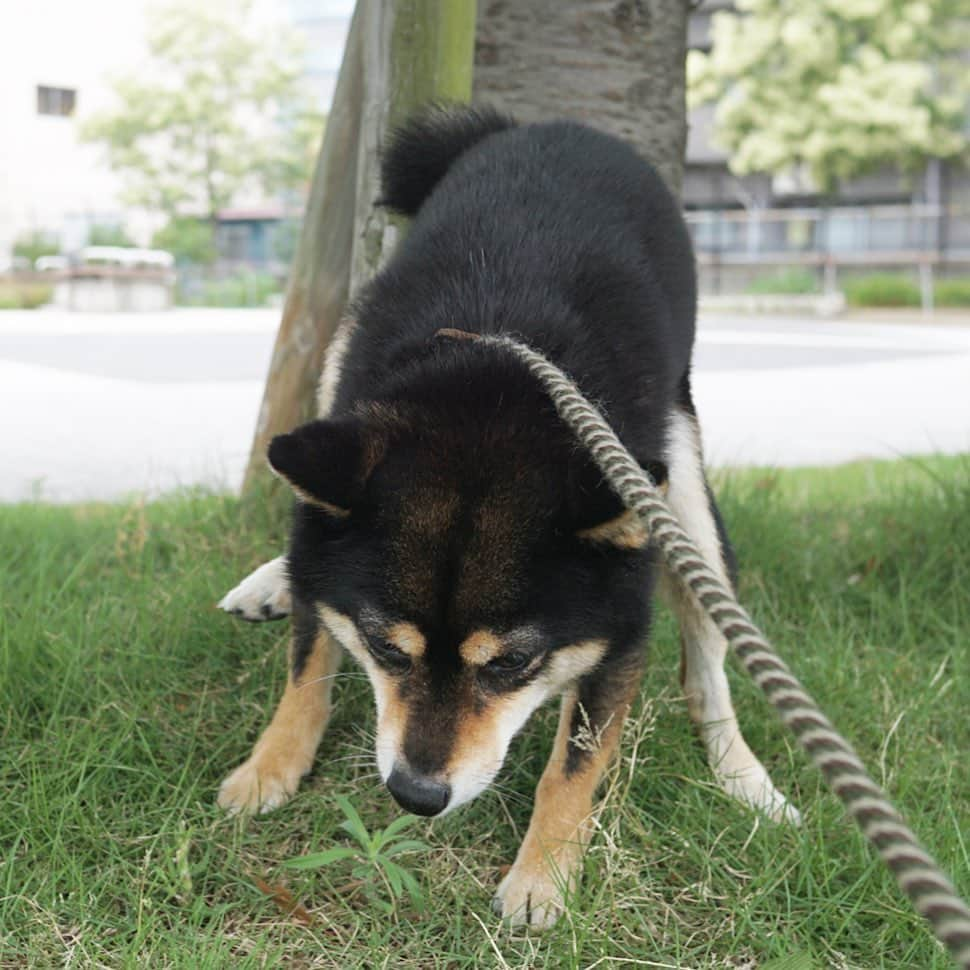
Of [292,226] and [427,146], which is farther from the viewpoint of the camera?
[292,226]

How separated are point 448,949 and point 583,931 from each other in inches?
11.7

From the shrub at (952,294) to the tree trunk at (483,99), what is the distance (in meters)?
25.1

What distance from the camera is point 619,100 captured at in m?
4.21

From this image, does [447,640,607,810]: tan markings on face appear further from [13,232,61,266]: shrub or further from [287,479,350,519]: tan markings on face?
[13,232,61,266]: shrub

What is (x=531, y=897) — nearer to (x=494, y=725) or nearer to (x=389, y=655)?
(x=494, y=725)

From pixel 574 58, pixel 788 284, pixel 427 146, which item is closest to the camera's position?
pixel 427 146

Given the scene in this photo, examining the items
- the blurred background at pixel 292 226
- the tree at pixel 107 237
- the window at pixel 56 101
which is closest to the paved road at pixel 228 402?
the blurred background at pixel 292 226

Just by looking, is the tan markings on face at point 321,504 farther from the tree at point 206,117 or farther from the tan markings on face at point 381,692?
the tree at point 206,117

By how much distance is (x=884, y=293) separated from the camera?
2769cm

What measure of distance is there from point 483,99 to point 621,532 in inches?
96.4

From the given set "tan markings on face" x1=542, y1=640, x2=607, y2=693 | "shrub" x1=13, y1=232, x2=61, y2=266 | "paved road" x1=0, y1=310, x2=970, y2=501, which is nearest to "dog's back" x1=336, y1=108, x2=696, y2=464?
"tan markings on face" x1=542, y1=640, x2=607, y2=693

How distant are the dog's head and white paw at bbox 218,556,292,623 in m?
0.81

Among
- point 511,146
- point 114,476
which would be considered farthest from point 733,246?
point 511,146

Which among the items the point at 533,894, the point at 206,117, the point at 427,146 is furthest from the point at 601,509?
the point at 206,117
